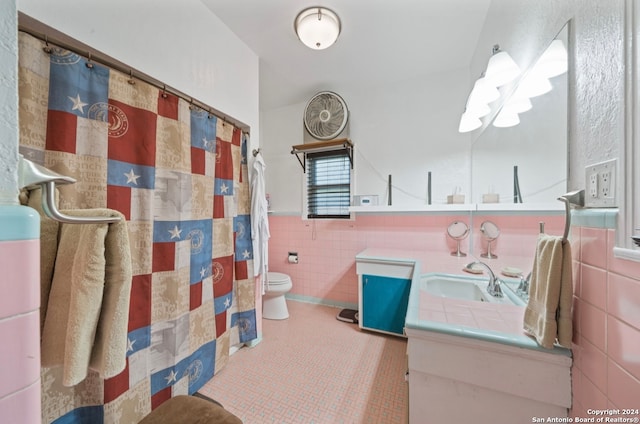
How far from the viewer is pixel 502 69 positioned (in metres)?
1.24

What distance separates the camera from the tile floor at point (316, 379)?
4.23 feet

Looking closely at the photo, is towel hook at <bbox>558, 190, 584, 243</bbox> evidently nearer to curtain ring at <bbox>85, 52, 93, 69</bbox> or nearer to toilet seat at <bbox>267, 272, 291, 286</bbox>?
curtain ring at <bbox>85, 52, 93, 69</bbox>

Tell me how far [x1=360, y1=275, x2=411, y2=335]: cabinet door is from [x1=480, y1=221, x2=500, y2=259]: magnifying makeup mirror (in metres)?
0.62

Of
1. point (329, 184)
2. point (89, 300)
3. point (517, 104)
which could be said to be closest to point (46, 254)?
point (89, 300)

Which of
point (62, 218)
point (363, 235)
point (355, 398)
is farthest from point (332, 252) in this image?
point (62, 218)

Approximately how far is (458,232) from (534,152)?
4.03 feet

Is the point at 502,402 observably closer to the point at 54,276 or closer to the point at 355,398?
the point at 355,398

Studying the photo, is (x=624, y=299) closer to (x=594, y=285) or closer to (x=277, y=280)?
(x=594, y=285)

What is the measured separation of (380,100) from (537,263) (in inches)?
86.3

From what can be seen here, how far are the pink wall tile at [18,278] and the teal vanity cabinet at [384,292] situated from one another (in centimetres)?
196

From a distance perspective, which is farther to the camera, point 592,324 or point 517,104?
point 517,104

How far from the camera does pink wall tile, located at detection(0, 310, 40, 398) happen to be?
31cm

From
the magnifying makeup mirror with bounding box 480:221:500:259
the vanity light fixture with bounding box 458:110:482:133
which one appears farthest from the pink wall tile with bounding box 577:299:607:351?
the vanity light fixture with bounding box 458:110:482:133

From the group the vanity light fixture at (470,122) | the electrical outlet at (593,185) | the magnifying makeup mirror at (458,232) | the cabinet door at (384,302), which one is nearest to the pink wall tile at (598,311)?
the electrical outlet at (593,185)
